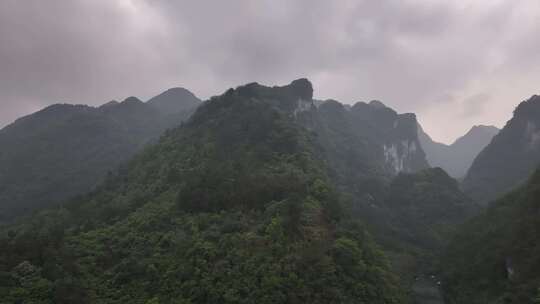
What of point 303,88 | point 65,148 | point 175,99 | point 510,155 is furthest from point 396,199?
point 175,99

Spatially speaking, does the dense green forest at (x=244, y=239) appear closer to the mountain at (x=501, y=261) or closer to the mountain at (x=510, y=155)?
the mountain at (x=501, y=261)

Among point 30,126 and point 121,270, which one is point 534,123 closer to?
point 121,270

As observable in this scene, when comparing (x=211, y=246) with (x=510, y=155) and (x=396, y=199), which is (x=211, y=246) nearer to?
(x=396, y=199)

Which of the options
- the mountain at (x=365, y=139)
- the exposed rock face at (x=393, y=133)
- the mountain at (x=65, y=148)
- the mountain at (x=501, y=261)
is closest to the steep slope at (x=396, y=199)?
the mountain at (x=365, y=139)

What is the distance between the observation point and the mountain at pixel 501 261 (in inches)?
991

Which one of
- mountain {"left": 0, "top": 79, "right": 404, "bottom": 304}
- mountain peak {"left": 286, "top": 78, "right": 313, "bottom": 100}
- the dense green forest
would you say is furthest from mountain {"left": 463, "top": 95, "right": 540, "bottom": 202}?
mountain {"left": 0, "top": 79, "right": 404, "bottom": 304}

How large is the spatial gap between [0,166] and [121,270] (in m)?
68.0

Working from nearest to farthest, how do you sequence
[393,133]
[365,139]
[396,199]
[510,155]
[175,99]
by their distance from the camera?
[396,199] < [510,155] < [365,139] < [393,133] < [175,99]

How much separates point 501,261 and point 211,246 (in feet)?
74.9

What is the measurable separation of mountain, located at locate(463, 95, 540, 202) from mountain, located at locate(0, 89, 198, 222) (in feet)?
249

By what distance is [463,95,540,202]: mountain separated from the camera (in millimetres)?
81562

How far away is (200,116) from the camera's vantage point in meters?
53.3

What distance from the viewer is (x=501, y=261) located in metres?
29.7

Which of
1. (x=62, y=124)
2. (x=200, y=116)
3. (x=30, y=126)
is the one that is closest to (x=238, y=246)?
(x=200, y=116)
